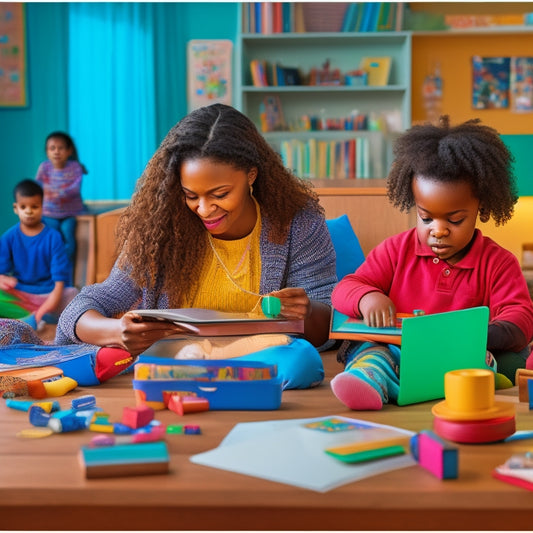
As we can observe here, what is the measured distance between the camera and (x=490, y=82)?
16.7ft

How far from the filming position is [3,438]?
1.00m

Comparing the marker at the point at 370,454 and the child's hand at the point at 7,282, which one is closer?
the marker at the point at 370,454

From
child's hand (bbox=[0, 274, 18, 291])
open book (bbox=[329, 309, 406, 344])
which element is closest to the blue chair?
open book (bbox=[329, 309, 406, 344])

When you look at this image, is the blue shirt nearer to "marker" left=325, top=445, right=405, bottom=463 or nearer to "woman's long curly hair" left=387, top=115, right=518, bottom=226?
"woman's long curly hair" left=387, top=115, right=518, bottom=226

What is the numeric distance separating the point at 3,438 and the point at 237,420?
289 millimetres

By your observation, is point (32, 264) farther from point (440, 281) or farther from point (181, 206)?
point (440, 281)

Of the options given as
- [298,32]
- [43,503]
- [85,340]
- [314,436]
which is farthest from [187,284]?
[298,32]

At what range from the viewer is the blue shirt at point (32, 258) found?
3889 millimetres

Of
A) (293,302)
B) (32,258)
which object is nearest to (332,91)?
(32,258)

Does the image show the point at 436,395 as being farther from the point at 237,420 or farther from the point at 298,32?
the point at 298,32

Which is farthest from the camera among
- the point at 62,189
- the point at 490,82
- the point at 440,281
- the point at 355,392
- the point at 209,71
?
the point at 209,71

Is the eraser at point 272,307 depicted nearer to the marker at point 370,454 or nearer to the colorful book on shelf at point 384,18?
the marker at point 370,454

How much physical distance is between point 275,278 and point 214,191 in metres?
0.25

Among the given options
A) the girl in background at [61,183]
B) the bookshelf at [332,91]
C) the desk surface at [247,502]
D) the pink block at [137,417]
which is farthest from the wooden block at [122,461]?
the bookshelf at [332,91]
